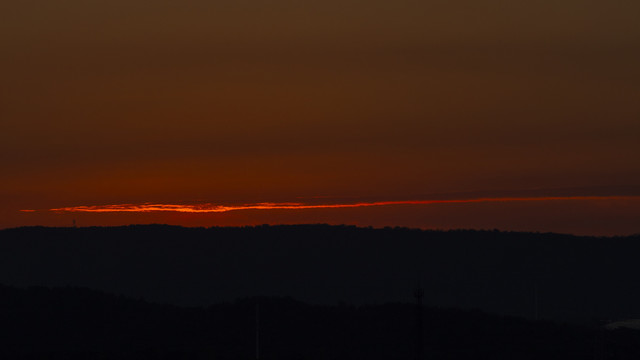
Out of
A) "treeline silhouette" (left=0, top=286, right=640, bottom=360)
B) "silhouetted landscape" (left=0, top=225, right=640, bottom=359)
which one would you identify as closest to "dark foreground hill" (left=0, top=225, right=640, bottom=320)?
"silhouetted landscape" (left=0, top=225, right=640, bottom=359)

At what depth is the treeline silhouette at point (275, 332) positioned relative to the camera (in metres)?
83.4

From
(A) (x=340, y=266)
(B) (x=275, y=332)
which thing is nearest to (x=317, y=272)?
(A) (x=340, y=266)

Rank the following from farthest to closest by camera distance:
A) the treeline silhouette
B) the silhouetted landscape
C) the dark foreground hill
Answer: the dark foreground hill, the silhouetted landscape, the treeline silhouette

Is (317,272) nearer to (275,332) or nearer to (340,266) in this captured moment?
(340,266)

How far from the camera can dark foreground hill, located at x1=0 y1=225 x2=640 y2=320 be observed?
170500 millimetres

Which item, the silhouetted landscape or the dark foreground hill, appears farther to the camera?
the dark foreground hill

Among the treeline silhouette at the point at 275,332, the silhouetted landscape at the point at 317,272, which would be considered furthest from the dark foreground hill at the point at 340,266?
the treeline silhouette at the point at 275,332

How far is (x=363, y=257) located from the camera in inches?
7475

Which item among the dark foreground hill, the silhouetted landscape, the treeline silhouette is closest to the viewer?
the treeline silhouette

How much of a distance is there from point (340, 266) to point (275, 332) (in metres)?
94.4

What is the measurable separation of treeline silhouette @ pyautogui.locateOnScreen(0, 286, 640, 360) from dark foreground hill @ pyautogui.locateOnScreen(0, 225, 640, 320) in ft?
208

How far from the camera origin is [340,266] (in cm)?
18550

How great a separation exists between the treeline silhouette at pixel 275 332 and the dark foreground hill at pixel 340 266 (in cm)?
6344

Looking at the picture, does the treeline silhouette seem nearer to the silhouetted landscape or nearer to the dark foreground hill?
the silhouetted landscape
